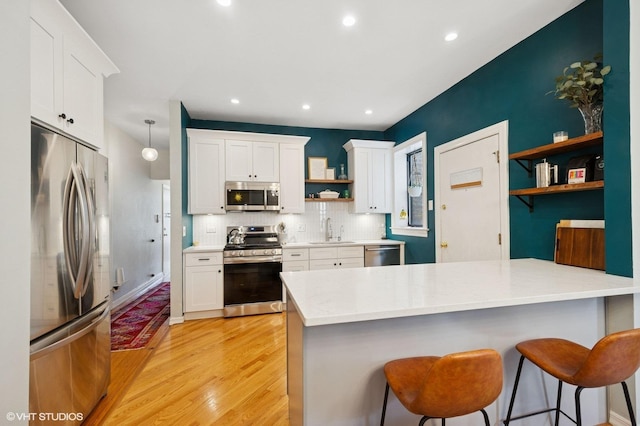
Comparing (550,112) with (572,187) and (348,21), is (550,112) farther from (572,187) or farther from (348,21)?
(348,21)

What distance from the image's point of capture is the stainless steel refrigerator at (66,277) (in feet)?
4.60

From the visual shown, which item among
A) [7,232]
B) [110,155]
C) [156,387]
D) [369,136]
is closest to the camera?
[7,232]

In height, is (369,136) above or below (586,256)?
above

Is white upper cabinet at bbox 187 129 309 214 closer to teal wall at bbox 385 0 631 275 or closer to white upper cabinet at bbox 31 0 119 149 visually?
white upper cabinet at bbox 31 0 119 149

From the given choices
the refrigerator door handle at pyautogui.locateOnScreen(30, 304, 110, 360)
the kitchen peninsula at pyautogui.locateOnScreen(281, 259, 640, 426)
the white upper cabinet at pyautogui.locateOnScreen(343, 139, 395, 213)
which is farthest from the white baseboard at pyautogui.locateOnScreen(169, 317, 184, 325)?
the white upper cabinet at pyautogui.locateOnScreen(343, 139, 395, 213)

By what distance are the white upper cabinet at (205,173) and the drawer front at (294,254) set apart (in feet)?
3.50

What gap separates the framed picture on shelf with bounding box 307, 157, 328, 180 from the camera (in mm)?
4613

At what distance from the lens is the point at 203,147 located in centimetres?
389

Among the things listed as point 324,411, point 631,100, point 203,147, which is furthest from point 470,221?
point 203,147

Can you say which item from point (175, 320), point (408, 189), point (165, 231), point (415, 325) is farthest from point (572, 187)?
point (165, 231)

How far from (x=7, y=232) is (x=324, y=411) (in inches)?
57.4

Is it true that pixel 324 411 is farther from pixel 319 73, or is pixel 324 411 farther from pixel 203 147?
pixel 203 147

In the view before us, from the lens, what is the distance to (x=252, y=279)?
3.78 metres

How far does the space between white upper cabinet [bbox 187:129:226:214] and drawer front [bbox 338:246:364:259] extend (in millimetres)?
1780
